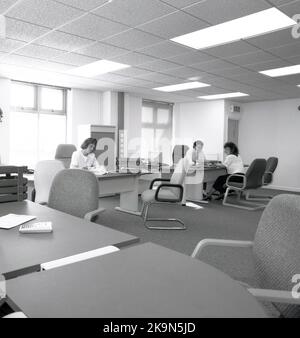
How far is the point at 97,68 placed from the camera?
5.49m

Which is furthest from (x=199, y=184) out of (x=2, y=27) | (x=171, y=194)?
(x=2, y=27)

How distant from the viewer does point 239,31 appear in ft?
11.9

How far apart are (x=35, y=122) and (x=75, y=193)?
519 cm

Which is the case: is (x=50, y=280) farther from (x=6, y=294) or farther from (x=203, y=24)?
(x=203, y=24)

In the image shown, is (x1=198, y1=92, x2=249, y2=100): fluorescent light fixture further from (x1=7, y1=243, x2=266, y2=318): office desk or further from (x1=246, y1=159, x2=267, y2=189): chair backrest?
(x1=7, y1=243, x2=266, y2=318): office desk

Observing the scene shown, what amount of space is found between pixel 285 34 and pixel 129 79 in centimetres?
330

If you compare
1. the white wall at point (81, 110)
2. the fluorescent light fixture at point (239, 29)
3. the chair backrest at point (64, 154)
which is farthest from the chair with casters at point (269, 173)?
the white wall at point (81, 110)

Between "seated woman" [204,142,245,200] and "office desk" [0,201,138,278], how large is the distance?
5.10 m

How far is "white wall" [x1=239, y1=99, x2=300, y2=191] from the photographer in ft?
27.4

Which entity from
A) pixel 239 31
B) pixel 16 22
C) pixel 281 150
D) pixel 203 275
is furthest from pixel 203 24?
pixel 281 150

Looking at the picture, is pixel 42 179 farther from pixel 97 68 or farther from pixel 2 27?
pixel 97 68

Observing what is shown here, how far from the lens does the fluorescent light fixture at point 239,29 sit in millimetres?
3229

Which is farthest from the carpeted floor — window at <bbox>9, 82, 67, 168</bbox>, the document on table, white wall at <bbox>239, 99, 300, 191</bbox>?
white wall at <bbox>239, 99, 300, 191</bbox>
